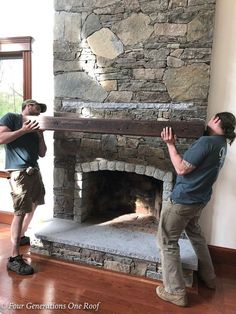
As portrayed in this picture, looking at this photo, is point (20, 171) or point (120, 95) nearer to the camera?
point (20, 171)

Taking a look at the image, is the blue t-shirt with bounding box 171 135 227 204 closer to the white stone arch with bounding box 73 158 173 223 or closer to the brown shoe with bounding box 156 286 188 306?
the white stone arch with bounding box 73 158 173 223

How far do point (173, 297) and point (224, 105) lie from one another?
1.65 m

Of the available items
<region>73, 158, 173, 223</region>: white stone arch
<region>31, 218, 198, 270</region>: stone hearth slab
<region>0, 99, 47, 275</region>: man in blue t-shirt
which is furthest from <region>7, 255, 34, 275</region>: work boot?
<region>73, 158, 173, 223</region>: white stone arch

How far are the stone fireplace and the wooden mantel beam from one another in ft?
1.52

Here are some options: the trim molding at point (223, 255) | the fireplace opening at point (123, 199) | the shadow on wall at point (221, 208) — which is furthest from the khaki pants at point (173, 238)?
the fireplace opening at point (123, 199)

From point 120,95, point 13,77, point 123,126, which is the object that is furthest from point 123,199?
point 13,77

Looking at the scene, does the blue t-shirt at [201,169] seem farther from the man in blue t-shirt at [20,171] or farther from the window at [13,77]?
the window at [13,77]

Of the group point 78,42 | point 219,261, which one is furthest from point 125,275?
point 78,42

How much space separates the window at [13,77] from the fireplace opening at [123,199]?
42.5 inches

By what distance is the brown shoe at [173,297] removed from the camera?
2.08 meters

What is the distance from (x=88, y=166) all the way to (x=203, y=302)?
5.08 ft

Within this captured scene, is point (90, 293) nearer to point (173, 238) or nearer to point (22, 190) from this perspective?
point (173, 238)

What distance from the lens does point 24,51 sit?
10.00 ft

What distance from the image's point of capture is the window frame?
3.02m
